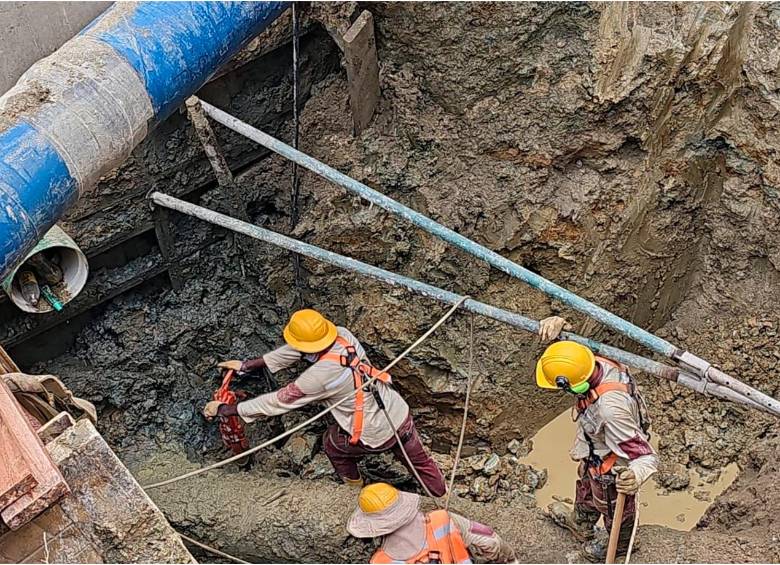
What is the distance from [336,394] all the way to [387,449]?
56 centimetres

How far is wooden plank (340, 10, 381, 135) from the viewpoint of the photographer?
5.05 m

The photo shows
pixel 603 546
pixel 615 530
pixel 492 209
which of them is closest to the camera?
pixel 615 530

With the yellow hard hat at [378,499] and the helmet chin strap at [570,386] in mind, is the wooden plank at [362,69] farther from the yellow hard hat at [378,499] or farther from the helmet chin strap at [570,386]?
the yellow hard hat at [378,499]

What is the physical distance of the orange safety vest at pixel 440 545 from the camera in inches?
155

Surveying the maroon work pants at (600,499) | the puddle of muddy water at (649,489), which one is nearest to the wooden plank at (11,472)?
the maroon work pants at (600,499)

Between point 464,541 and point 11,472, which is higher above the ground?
point 11,472

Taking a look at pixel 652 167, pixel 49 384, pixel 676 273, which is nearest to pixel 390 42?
pixel 652 167

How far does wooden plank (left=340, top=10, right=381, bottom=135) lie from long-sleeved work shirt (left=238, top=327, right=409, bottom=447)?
5.21 feet

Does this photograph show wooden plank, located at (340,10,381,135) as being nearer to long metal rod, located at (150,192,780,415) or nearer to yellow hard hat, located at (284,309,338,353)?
long metal rod, located at (150,192,780,415)

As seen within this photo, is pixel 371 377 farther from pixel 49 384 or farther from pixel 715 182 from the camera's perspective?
pixel 715 182

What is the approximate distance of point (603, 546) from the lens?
454 centimetres

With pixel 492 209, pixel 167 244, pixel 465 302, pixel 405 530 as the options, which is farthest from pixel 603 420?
pixel 167 244

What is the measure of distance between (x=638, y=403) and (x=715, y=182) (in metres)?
2.15

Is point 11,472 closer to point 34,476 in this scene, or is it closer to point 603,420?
point 34,476
